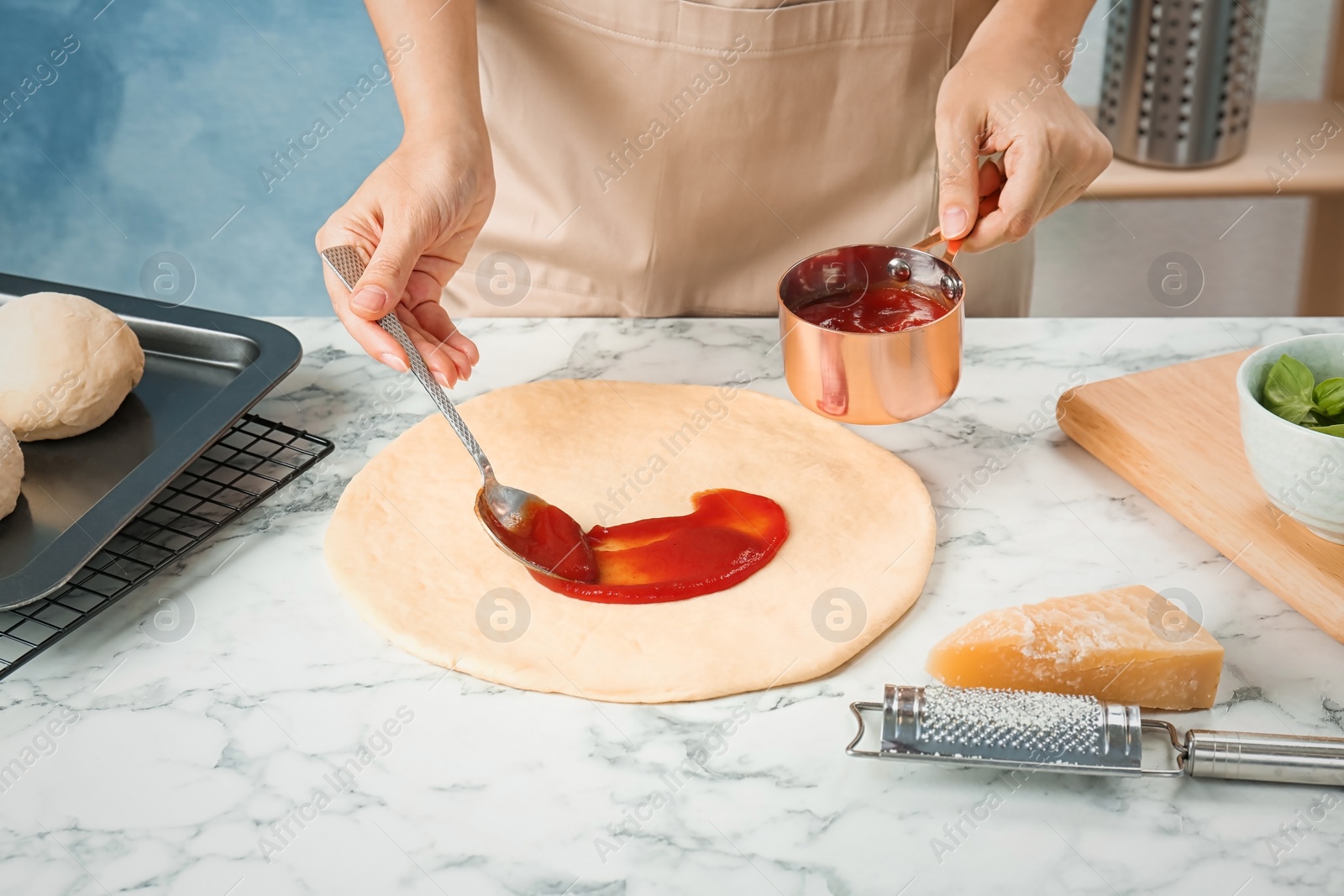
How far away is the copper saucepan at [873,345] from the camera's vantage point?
3.53 feet

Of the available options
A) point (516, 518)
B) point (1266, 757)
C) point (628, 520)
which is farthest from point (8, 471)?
point (1266, 757)

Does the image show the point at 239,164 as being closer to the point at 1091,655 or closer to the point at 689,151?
the point at 689,151

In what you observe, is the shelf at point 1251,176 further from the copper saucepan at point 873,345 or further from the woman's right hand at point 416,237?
the woman's right hand at point 416,237

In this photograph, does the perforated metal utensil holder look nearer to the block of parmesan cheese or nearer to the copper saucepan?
the copper saucepan

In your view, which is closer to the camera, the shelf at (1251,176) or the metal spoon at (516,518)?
the metal spoon at (516,518)

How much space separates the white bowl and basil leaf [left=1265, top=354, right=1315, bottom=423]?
1 cm

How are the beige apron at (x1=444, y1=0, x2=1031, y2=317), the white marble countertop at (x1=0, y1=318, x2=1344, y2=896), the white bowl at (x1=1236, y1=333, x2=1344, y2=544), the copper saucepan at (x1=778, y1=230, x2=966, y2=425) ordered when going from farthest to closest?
the beige apron at (x1=444, y1=0, x2=1031, y2=317), the copper saucepan at (x1=778, y1=230, x2=966, y2=425), the white bowl at (x1=1236, y1=333, x2=1344, y2=544), the white marble countertop at (x1=0, y1=318, x2=1344, y2=896)

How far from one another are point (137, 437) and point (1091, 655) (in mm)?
1145

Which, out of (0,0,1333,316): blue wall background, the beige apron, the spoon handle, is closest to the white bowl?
the beige apron

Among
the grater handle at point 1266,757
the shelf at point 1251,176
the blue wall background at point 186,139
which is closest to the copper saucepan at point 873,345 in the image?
the grater handle at point 1266,757

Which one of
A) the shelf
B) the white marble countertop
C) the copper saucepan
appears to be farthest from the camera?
the shelf

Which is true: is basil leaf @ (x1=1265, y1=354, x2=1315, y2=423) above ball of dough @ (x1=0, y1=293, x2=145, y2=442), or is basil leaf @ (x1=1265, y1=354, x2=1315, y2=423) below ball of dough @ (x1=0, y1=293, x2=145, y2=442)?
above

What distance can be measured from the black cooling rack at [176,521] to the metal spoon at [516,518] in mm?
200

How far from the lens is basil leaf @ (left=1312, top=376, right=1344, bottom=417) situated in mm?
989
